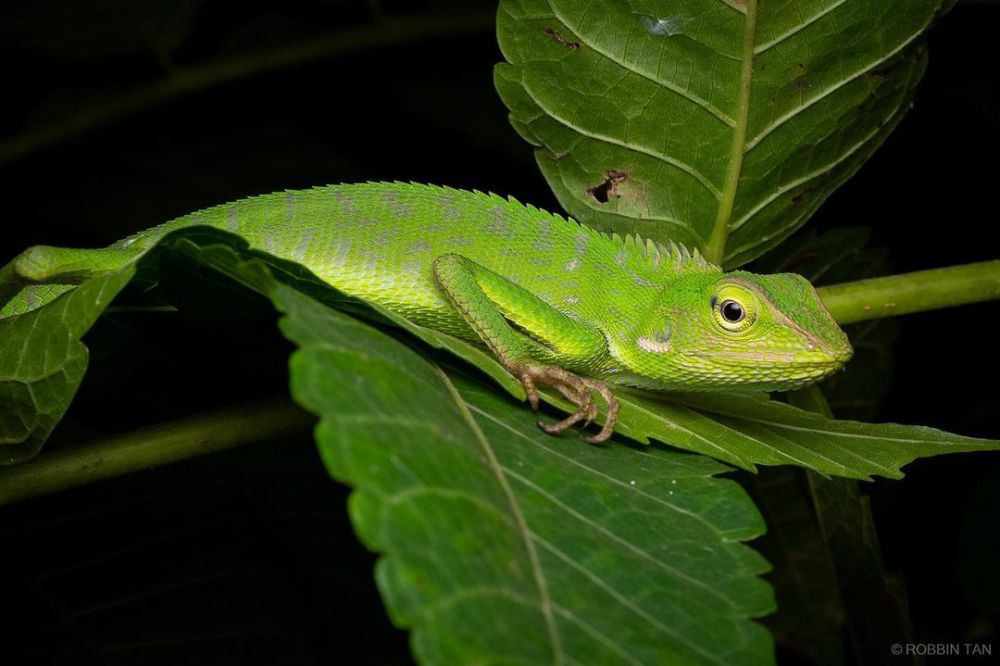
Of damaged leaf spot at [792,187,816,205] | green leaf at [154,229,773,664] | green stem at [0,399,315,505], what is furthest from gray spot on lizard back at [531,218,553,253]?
green stem at [0,399,315,505]

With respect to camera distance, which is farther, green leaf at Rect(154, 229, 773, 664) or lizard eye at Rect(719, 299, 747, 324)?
lizard eye at Rect(719, 299, 747, 324)

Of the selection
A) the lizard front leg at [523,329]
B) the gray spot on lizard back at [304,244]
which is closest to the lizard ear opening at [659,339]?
the lizard front leg at [523,329]

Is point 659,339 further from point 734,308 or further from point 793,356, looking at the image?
point 793,356

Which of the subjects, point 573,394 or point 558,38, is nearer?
point 573,394

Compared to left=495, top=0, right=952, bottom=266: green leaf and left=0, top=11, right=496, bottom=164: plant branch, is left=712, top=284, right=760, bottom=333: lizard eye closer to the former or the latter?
left=495, top=0, right=952, bottom=266: green leaf

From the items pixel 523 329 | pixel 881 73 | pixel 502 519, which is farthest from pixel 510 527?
pixel 881 73

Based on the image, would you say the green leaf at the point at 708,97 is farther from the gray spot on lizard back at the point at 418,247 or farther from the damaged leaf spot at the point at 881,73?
the gray spot on lizard back at the point at 418,247
